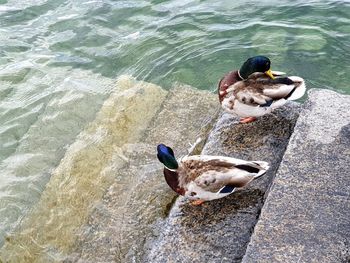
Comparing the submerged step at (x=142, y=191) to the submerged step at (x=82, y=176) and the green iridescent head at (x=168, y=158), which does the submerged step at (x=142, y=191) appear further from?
the green iridescent head at (x=168, y=158)

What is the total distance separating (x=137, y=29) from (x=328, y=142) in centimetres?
478

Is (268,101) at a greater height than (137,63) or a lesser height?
greater

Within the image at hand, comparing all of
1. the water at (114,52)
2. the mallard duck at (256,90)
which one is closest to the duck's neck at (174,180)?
the mallard duck at (256,90)

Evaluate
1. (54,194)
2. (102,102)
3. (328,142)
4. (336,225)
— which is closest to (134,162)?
(54,194)

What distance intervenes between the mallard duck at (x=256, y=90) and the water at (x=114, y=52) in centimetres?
186

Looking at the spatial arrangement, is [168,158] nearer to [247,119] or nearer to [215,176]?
[215,176]

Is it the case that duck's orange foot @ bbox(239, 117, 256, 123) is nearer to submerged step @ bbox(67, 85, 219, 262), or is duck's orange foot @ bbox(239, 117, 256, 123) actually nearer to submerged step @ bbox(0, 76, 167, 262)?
submerged step @ bbox(67, 85, 219, 262)

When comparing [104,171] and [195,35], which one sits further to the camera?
[195,35]

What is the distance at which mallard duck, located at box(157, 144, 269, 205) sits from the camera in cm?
437

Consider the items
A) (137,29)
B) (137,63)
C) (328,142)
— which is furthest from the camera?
(137,29)

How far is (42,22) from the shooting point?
884 cm

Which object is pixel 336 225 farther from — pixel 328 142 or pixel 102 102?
pixel 102 102

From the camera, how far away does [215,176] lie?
440 centimetres

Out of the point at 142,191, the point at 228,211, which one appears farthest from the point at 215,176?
the point at 142,191
